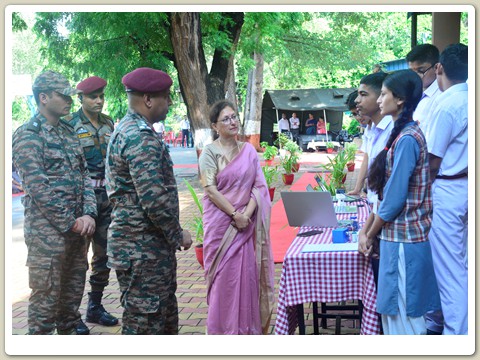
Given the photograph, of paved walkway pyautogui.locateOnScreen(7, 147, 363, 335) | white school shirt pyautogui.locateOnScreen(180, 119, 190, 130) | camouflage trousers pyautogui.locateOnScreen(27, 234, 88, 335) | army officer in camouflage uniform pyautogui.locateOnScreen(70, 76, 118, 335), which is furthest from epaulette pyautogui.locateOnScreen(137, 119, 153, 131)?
white school shirt pyautogui.locateOnScreen(180, 119, 190, 130)

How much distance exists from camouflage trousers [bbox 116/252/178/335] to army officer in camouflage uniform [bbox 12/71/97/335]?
655 mm

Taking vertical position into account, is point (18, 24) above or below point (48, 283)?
Answer: above

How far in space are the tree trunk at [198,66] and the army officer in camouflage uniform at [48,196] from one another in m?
5.61

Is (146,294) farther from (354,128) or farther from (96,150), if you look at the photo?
(354,128)

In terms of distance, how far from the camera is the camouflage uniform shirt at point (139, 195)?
3.00 m

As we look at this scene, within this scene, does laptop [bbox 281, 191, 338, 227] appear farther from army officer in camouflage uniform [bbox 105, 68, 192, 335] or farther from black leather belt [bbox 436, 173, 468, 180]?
army officer in camouflage uniform [bbox 105, 68, 192, 335]

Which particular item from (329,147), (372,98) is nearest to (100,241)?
(372,98)

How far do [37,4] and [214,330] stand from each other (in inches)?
90.8

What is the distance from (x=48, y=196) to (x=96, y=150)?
1.05 meters

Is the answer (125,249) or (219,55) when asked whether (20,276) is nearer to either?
(125,249)

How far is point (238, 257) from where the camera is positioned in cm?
400

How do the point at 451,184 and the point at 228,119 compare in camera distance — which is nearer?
the point at 451,184

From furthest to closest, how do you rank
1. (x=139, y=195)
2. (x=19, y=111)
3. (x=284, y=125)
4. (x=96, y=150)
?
(x=284, y=125), (x=96, y=150), (x=19, y=111), (x=139, y=195)

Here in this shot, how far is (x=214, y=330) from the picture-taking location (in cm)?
404
